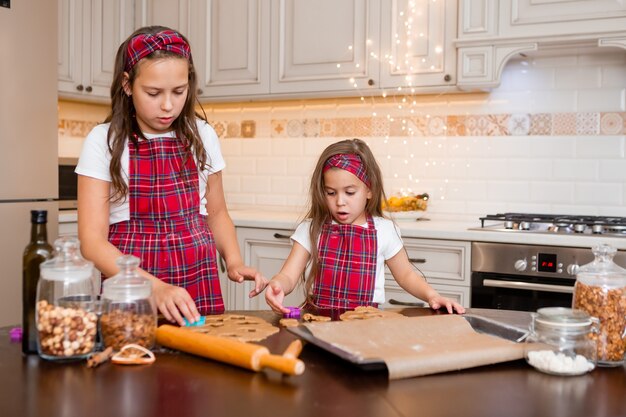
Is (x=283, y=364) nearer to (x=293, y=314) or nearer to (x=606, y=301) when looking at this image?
(x=293, y=314)

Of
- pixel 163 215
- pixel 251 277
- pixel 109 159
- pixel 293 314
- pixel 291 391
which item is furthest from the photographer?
pixel 163 215

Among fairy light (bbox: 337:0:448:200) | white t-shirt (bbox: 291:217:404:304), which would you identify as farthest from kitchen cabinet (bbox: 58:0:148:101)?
white t-shirt (bbox: 291:217:404:304)

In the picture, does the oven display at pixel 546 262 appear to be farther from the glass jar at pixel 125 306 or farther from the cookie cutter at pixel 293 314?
the glass jar at pixel 125 306

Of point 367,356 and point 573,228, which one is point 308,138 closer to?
point 573,228

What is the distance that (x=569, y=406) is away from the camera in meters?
0.96

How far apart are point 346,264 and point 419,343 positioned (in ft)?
2.79

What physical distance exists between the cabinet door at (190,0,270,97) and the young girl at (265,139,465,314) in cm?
163

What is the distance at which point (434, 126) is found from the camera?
3.49 meters

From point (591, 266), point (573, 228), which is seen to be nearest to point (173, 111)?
point (591, 266)

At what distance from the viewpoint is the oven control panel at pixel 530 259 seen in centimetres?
261

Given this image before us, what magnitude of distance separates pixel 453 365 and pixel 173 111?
898 millimetres

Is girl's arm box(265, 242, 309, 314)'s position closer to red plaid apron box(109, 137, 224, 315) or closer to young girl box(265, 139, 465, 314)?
young girl box(265, 139, 465, 314)

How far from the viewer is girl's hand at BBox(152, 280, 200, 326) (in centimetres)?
130

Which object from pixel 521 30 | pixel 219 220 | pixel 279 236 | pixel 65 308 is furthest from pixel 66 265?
pixel 521 30
